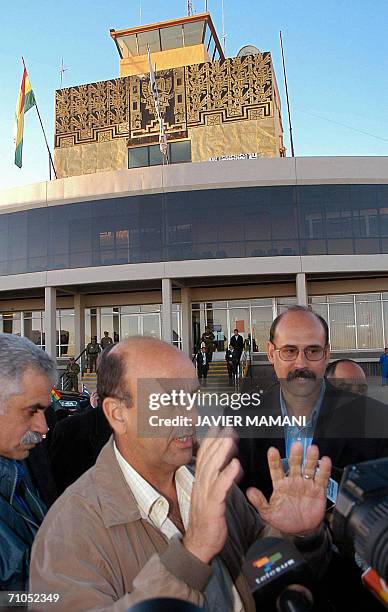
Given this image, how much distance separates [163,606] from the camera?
0.84 metres

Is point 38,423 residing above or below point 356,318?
below

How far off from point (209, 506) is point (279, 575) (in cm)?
21

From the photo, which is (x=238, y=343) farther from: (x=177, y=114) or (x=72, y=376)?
(x=177, y=114)

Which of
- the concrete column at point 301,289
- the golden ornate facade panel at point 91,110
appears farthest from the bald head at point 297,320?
the golden ornate facade panel at point 91,110

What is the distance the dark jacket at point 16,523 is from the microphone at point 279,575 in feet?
1.75

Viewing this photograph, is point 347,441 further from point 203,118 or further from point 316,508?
point 203,118

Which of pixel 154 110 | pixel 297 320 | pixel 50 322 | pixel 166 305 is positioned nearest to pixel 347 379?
pixel 297 320

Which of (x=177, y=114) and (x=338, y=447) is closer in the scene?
(x=338, y=447)

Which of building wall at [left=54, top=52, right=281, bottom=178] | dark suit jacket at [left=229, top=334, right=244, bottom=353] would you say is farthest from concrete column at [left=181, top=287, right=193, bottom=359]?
building wall at [left=54, top=52, right=281, bottom=178]

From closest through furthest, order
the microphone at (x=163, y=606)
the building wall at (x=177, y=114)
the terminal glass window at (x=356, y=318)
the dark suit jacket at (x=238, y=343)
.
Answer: the microphone at (x=163, y=606), the dark suit jacket at (x=238, y=343), the terminal glass window at (x=356, y=318), the building wall at (x=177, y=114)

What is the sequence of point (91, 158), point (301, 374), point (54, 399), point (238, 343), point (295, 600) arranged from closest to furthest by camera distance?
point (295, 600) → point (301, 374) → point (54, 399) → point (238, 343) → point (91, 158)

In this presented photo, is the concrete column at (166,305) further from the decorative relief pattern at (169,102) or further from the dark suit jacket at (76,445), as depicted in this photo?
the dark suit jacket at (76,445)

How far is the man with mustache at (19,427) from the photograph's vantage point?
1.53 metres

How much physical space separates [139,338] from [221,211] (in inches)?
744
